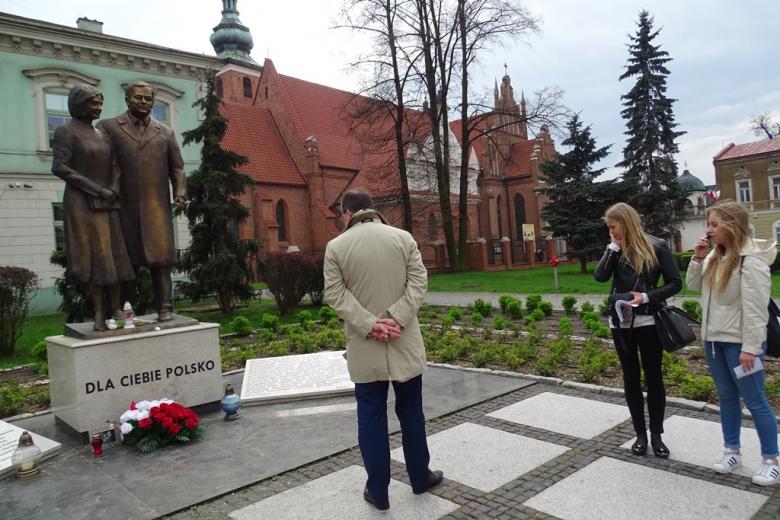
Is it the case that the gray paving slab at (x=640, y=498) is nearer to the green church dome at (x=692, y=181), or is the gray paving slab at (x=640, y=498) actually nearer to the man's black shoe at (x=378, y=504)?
the man's black shoe at (x=378, y=504)

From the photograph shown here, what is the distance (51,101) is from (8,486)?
65.7 ft

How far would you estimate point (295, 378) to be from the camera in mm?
6688

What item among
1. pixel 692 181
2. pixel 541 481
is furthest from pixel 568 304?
pixel 692 181

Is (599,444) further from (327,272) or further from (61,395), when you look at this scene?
(61,395)

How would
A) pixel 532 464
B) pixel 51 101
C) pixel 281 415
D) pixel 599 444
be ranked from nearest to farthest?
pixel 532 464 → pixel 599 444 → pixel 281 415 → pixel 51 101

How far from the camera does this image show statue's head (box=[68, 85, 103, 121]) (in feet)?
17.6

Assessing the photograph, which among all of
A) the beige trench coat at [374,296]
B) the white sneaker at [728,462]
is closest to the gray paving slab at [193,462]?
the beige trench coat at [374,296]

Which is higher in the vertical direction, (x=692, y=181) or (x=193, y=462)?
(x=692, y=181)

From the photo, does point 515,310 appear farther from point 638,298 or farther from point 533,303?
point 638,298

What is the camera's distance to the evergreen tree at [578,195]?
84.2ft

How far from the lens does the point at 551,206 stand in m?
27.0

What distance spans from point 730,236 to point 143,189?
5.29m

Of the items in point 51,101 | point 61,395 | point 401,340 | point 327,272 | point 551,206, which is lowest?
point 61,395

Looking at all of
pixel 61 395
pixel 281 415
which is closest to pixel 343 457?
pixel 281 415
